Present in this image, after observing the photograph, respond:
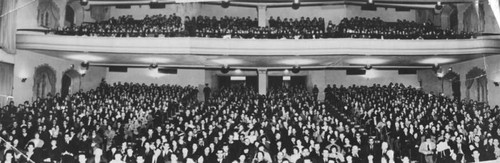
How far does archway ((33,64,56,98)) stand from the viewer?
14.8 m

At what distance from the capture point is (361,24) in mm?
16500

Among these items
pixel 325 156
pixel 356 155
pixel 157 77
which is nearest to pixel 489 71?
pixel 356 155

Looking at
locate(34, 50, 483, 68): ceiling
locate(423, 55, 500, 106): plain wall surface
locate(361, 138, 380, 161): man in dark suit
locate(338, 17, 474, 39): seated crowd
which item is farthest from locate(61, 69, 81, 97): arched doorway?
locate(423, 55, 500, 106): plain wall surface

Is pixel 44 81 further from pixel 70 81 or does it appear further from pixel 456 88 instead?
pixel 456 88

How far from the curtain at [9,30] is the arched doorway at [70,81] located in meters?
4.08

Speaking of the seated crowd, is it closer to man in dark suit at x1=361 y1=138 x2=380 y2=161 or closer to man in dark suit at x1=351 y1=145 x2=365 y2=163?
man in dark suit at x1=361 y1=138 x2=380 y2=161

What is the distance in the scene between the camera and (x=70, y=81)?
1739 centimetres

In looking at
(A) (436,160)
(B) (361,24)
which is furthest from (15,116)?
(B) (361,24)

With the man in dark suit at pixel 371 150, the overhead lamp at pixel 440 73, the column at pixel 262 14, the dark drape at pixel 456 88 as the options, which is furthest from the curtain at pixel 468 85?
the man in dark suit at pixel 371 150

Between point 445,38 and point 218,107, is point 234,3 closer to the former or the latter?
point 218,107

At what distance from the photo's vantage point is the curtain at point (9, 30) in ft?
40.0

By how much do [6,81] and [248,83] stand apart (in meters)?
9.70

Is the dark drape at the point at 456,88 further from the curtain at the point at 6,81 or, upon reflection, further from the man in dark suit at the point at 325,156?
the curtain at the point at 6,81

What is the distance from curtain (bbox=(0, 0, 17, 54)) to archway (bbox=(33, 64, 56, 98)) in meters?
2.06
